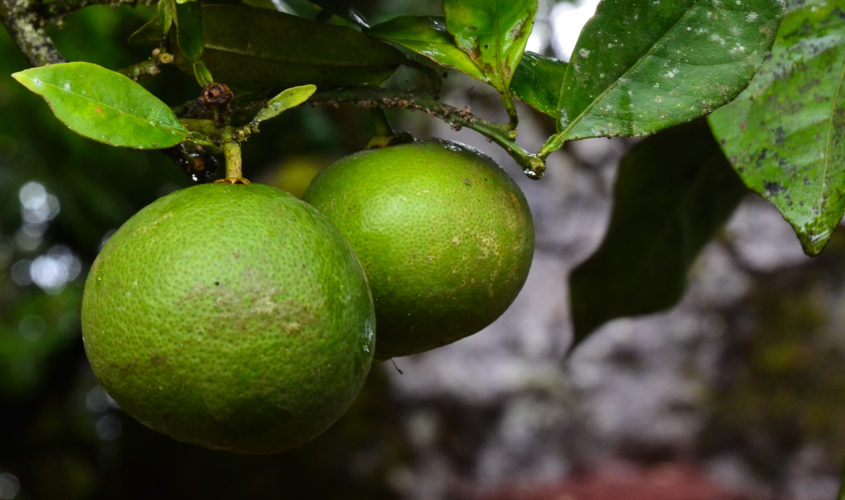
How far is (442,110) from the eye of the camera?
0.69 m

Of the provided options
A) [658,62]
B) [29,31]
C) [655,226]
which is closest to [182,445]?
[655,226]

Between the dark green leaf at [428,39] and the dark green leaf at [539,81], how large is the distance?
0.04 meters

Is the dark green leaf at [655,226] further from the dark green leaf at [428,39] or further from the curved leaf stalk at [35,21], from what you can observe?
the curved leaf stalk at [35,21]

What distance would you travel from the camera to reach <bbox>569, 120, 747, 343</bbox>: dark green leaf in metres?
1.06

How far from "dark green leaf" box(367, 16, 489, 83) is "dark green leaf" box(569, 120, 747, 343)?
442 millimetres

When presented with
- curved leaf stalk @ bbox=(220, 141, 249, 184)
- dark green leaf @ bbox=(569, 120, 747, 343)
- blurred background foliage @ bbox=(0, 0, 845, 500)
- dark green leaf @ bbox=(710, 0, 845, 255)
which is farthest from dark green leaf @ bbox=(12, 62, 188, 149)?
blurred background foliage @ bbox=(0, 0, 845, 500)

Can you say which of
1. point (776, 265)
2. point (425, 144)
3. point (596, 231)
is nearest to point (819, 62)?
point (425, 144)

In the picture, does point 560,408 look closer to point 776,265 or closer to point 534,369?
point 534,369

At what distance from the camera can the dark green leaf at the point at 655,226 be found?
41.7 inches

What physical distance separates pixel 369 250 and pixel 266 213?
4.9 inches

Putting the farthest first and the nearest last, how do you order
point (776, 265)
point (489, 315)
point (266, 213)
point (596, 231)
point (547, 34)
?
point (547, 34)
point (596, 231)
point (776, 265)
point (489, 315)
point (266, 213)

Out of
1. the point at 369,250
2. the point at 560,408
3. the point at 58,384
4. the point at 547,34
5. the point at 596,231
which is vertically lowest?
the point at 58,384

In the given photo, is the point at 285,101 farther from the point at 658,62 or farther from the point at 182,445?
the point at 182,445

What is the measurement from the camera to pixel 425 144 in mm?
753
